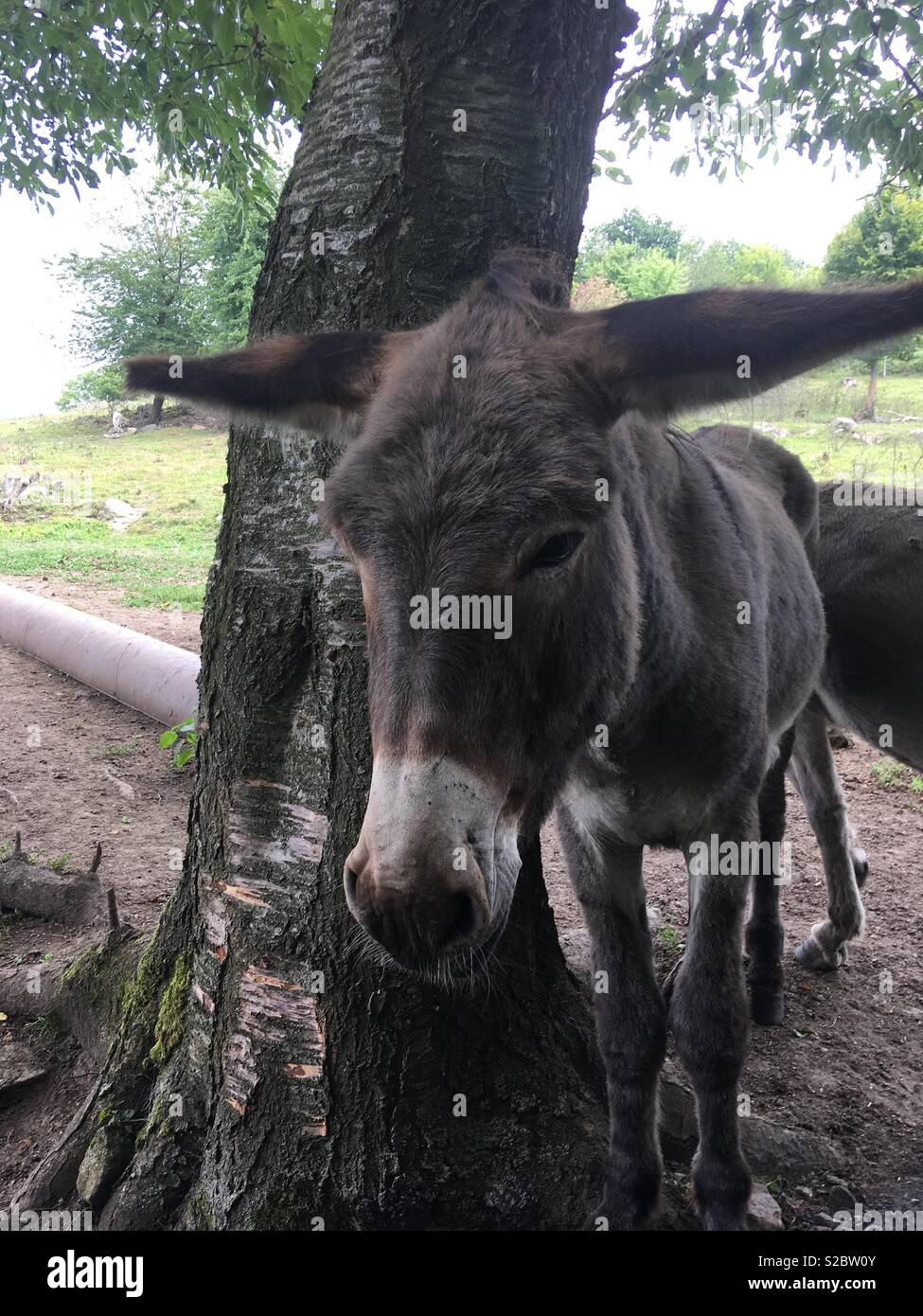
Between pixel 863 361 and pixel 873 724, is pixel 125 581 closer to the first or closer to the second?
pixel 873 724

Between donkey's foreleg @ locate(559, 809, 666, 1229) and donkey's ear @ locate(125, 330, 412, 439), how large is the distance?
5.47 ft

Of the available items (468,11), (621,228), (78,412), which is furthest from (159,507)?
(621,228)

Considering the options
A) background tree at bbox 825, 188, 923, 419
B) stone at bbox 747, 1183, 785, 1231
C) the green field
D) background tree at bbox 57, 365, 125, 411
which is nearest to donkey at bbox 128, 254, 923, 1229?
stone at bbox 747, 1183, 785, 1231

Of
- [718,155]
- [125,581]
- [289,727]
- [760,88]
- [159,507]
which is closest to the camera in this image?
[289,727]

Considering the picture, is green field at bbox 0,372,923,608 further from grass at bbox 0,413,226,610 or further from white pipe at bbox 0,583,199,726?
white pipe at bbox 0,583,199,726

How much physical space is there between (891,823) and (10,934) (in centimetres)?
613

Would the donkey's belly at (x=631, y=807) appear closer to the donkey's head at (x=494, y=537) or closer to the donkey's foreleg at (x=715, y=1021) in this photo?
the donkey's foreleg at (x=715, y=1021)

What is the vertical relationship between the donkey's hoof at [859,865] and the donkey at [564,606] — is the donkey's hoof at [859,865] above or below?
below

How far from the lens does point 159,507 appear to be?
918 inches

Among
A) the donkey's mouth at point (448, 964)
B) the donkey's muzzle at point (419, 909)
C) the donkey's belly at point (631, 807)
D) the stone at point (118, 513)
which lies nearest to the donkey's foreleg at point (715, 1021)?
the donkey's belly at point (631, 807)

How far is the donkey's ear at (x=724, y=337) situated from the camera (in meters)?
1.74

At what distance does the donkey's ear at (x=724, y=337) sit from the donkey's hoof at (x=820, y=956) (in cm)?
383

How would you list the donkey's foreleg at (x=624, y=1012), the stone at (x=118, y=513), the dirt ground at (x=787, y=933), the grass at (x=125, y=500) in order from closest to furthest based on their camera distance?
the donkey's foreleg at (x=624, y=1012), the dirt ground at (x=787, y=933), the grass at (x=125, y=500), the stone at (x=118, y=513)

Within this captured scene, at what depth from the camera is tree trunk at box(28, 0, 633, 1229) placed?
256cm
